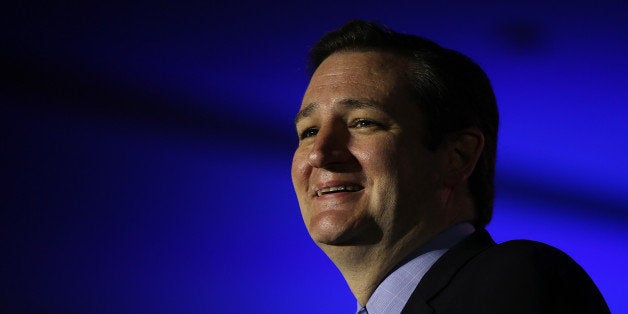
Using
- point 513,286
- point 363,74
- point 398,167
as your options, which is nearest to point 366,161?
point 398,167

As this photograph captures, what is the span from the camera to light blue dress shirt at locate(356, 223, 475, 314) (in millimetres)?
972

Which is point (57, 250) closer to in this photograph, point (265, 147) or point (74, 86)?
point (74, 86)

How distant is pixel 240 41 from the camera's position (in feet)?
5.78

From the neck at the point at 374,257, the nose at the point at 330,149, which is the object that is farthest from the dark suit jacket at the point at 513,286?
the nose at the point at 330,149

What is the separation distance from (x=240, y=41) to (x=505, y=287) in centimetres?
113

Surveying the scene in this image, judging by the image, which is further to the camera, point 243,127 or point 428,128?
point 243,127

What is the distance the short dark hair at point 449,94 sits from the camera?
111cm

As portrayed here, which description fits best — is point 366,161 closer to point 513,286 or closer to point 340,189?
point 340,189

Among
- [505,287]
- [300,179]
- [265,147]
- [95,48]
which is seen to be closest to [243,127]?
[265,147]

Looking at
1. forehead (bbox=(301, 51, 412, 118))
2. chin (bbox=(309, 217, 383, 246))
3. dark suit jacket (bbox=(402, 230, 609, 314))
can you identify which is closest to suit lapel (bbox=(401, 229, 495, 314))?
dark suit jacket (bbox=(402, 230, 609, 314))

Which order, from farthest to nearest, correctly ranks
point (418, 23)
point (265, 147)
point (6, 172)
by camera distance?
1. point (418, 23)
2. point (265, 147)
3. point (6, 172)

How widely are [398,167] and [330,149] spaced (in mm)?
97

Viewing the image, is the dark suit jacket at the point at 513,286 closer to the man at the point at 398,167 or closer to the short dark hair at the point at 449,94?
the man at the point at 398,167

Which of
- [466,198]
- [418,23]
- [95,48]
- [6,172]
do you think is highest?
[418,23]
